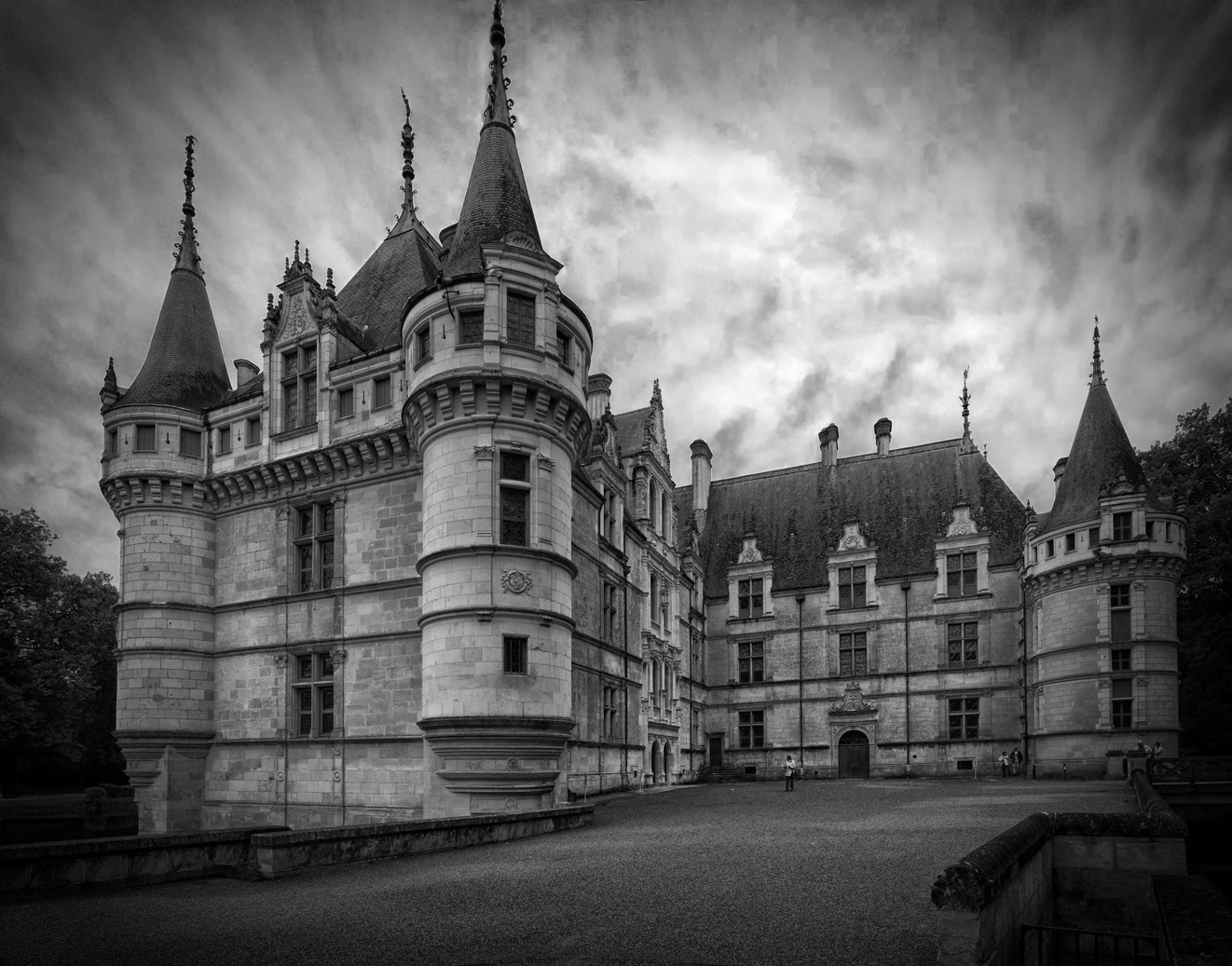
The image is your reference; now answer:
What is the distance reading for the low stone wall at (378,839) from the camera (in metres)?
11.4

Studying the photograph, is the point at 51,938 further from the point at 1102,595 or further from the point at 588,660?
the point at 1102,595

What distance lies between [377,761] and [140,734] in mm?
7603

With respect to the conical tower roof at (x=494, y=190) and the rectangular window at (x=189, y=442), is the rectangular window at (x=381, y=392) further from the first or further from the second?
the rectangular window at (x=189, y=442)

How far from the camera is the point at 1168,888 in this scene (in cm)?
902

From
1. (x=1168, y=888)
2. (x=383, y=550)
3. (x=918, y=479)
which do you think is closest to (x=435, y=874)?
(x=1168, y=888)

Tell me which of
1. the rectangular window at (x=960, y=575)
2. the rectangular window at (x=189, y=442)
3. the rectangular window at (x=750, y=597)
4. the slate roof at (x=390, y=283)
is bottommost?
the rectangular window at (x=750, y=597)

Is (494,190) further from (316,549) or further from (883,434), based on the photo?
(883,434)

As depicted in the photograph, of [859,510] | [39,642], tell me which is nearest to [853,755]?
[859,510]

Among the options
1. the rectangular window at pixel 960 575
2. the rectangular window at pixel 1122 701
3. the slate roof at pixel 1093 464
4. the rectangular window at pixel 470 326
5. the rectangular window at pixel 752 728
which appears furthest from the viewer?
the rectangular window at pixel 752 728

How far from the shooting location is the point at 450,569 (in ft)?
62.8

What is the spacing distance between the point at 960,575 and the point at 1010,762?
8.89 m

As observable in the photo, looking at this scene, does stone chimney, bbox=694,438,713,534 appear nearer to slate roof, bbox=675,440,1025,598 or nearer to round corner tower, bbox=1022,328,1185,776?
slate roof, bbox=675,440,1025,598

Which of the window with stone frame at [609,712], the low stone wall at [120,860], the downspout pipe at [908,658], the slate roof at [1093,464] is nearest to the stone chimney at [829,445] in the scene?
the downspout pipe at [908,658]

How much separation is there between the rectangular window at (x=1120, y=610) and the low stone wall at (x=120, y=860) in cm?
3292
